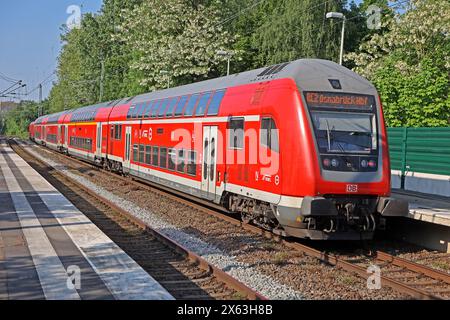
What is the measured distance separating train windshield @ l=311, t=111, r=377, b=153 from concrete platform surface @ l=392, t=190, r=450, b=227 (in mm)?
1869

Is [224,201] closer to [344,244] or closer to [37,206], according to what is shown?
[344,244]

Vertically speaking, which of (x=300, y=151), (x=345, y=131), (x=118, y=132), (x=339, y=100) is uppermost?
(x=339, y=100)

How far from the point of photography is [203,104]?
14.5 m

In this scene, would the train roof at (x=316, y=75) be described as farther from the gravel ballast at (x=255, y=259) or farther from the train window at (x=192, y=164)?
the train window at (x=192, y=164)

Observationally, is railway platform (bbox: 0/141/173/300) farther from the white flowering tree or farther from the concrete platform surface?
the white flowering tree

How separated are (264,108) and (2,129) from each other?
137432 millimetres

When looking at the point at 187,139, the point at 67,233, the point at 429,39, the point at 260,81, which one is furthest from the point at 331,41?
the point at 67,233

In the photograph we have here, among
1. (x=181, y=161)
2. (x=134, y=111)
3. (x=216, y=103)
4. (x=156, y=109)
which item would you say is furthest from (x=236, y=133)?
(x=134, y=111)

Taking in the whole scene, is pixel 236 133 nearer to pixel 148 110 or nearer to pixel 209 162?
pixel 209 162

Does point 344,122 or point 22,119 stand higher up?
point 22,119

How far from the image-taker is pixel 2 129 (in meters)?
136

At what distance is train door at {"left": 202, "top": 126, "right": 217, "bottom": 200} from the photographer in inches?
530

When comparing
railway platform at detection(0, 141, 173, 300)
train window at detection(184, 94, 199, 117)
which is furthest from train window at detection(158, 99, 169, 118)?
railway platform at detection(0, 141, 173, 300)

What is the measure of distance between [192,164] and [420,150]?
24.4ft
